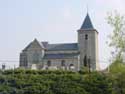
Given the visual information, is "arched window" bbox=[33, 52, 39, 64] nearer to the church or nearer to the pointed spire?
the church

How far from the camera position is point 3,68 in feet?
131

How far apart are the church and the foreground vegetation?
109 feet

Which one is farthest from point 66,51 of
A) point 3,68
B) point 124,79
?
point 124,79

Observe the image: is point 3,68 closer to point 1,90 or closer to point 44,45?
point 1,90

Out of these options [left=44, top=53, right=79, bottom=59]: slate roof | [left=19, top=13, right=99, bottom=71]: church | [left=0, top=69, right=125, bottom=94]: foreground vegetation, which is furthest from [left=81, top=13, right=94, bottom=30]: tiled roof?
[left=0, top=69, right=125, bottom=94]: foreground vegetation

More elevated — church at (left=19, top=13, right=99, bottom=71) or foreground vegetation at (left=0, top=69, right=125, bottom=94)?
church at (left=19, top=13, right=99, bottom=71)

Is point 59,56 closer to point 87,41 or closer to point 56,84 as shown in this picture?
point 87,41

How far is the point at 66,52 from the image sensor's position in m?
76.1

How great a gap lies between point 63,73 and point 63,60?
3591cm

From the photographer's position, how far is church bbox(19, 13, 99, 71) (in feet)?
236

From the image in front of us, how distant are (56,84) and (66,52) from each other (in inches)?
1664

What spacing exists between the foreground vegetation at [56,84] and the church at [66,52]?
33.2 m

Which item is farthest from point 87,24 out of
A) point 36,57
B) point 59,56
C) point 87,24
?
point 36,57

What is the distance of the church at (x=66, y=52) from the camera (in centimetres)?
7194
